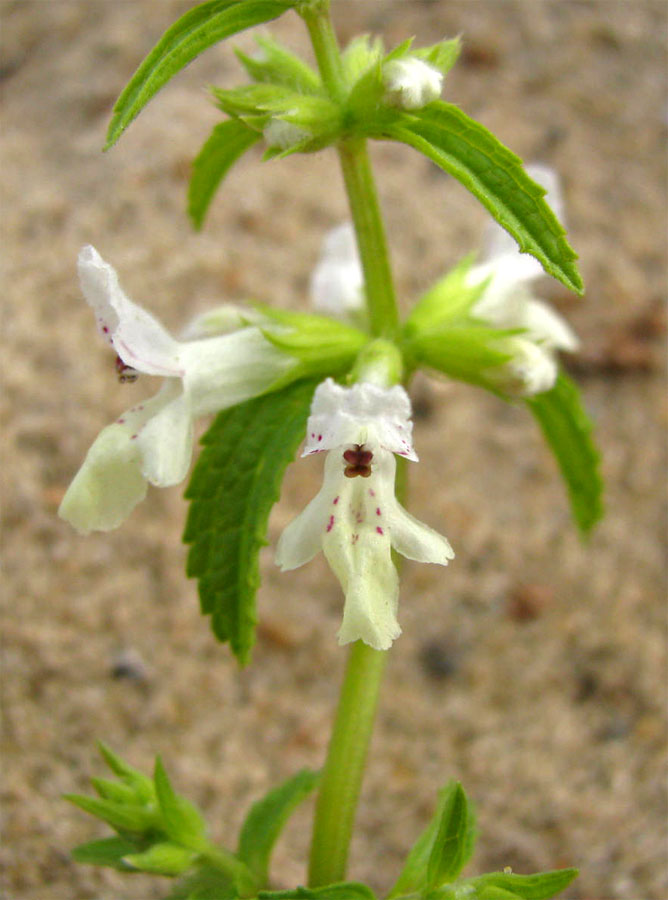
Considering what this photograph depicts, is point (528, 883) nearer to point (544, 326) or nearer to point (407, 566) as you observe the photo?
point (544, 326)

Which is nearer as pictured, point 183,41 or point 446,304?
point 183,41

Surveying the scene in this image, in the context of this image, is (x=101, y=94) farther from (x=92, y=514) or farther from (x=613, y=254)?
(x=92, y=514)

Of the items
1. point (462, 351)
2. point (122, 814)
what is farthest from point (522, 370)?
point (122, 814)

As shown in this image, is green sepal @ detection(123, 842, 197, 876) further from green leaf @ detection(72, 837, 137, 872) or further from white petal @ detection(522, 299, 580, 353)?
white petal @ detection(522, 299, 580, 353)

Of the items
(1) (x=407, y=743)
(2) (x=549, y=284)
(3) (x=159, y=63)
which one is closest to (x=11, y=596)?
(1) (x=407, y=743)

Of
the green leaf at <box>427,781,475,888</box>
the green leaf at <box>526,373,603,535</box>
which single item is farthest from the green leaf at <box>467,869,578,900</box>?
the green leaf at <box>526,373,603,535</box>
